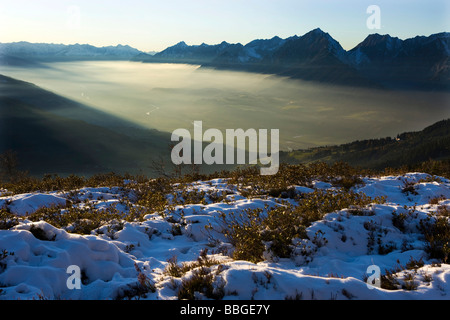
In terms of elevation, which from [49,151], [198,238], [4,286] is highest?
[4,286]

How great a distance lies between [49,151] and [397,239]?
20245 centimetres

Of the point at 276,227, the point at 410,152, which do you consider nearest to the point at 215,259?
the point at 276,227

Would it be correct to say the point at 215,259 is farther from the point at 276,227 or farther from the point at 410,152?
the point at 410,152

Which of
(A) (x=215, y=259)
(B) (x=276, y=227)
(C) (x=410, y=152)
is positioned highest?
(B) (x=276, y=227)

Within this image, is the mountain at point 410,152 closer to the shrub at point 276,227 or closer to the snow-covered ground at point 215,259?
the shrub at point 276,227

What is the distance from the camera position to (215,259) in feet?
19.2

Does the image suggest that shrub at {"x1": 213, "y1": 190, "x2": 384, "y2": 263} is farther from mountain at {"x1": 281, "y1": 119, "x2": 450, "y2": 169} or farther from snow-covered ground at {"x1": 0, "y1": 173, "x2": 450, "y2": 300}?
mountain at {"x1": 281, "y1": 119, "x2": 450, "y2": 169}

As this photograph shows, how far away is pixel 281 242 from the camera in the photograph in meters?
6.22

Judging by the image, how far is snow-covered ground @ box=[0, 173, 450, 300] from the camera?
4.32 m
